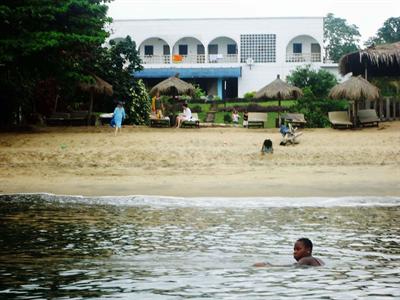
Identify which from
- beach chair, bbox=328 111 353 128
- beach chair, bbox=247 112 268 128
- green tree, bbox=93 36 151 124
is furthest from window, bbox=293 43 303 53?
beach chair, bbox=328 111 353 128

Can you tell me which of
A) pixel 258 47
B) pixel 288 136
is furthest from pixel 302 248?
pixel 258 47

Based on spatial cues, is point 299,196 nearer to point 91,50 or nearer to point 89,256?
point 89,256

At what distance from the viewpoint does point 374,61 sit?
2994 centimetres

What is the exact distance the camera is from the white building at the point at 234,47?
5403 centimetres

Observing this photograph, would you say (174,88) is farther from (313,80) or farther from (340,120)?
(313,80)

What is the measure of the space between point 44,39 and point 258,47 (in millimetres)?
32979

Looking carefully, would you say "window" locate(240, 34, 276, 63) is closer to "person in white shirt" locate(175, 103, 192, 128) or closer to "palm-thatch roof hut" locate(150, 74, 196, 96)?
"palm-thatch roof hut" locate(150, 74, 196, 96)

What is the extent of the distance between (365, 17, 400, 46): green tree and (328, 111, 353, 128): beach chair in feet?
132

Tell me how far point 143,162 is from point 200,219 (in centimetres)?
744

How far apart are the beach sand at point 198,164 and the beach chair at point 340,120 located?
1.31m

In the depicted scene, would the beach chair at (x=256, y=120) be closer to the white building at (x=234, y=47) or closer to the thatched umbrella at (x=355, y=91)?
the thatched umbrella at (x=355, y=91)

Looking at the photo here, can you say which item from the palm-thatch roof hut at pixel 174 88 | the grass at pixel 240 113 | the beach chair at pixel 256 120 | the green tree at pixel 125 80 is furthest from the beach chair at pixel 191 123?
the grass at pixel 240 113

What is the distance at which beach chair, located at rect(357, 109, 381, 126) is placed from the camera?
2905 centimetres

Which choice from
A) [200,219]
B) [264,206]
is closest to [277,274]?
[200,219]
